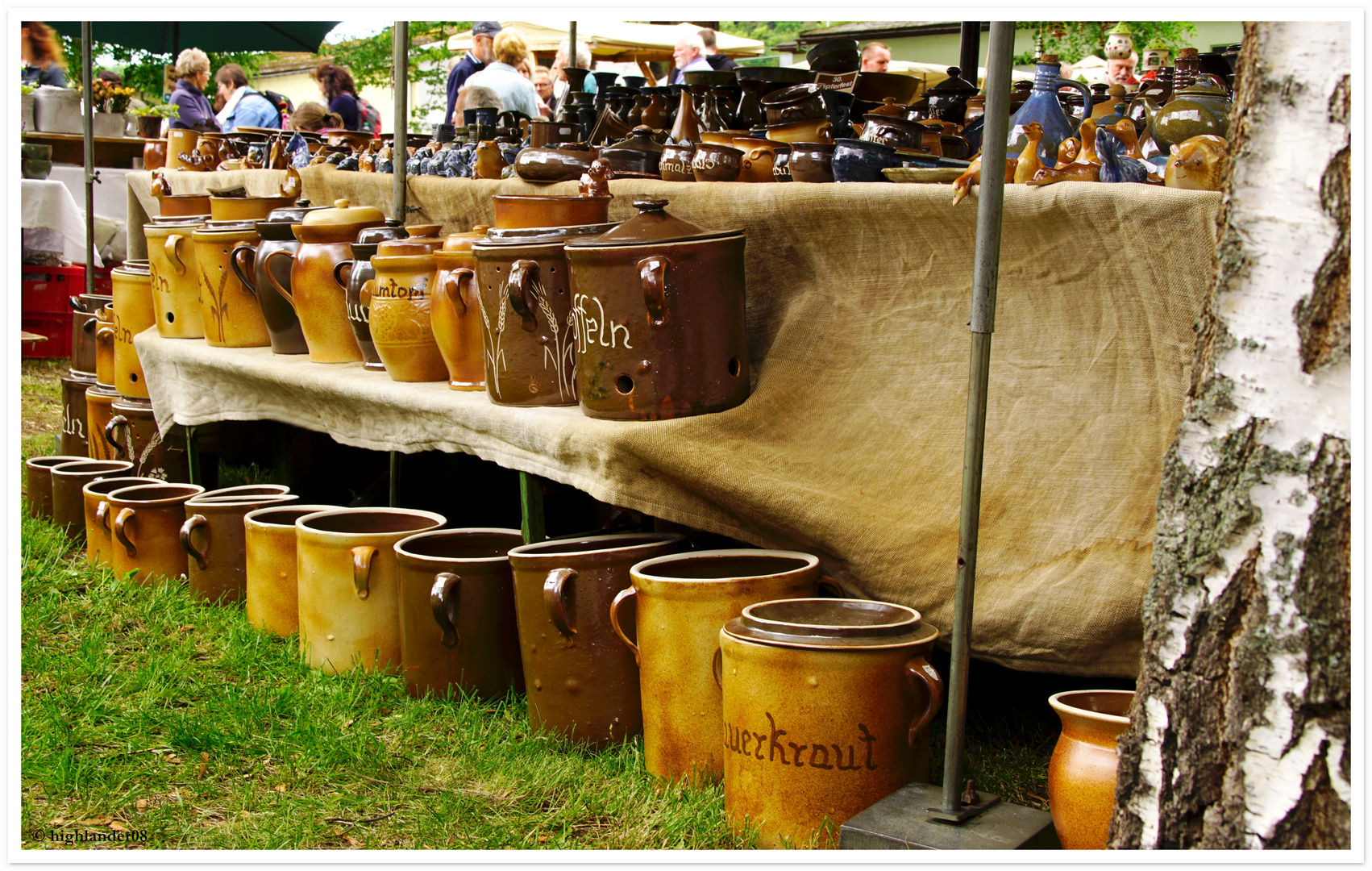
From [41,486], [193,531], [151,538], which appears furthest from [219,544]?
[41,486]

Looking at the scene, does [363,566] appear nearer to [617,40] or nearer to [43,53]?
[43,53]

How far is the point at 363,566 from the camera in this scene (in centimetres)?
246

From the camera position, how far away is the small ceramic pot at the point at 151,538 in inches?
121

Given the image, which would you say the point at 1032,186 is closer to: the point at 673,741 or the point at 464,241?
the point at 673,741

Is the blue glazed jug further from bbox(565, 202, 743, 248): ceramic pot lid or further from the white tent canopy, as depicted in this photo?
the white tent canopy

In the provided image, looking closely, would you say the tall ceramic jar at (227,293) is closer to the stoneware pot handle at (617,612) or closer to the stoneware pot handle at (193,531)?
the stoneware pot handle at (193,531)

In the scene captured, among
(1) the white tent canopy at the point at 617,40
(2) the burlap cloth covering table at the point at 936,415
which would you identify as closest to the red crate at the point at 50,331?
(2) the burlap cloth covering table at the point at 936,415

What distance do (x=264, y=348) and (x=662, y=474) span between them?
1681 mm

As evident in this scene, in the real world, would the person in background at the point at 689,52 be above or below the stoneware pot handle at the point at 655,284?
above

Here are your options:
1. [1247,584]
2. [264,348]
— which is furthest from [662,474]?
[264,348]

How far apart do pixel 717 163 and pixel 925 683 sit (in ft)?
3.98

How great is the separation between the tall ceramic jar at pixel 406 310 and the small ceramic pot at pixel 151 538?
2.48ft

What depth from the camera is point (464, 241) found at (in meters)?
2.65

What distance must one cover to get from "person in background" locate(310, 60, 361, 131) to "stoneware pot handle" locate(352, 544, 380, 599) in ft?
16.7
